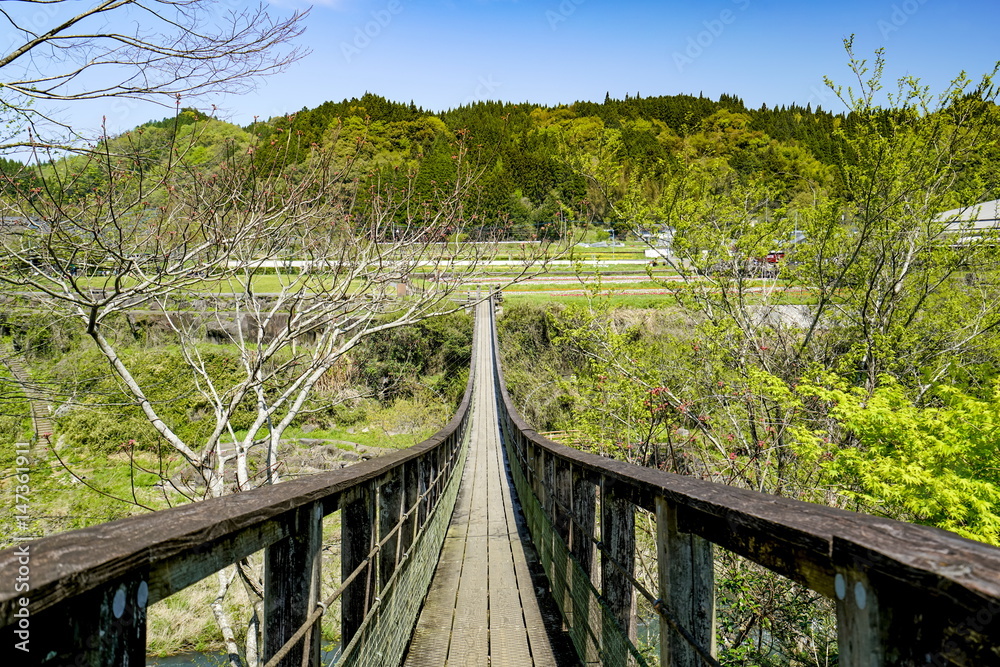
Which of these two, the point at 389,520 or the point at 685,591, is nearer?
the point at 685,591

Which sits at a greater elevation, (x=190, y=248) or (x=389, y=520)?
(x=190, y=248)

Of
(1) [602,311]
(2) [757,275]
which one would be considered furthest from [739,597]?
(2) [757,275]

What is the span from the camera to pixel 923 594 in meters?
0.74

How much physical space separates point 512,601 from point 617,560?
2.05 metres

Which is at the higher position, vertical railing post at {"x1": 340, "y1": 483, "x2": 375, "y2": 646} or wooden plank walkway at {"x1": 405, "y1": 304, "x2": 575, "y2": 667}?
vertical railing post at {"x1": 340, "y1": 483, "x2": 375, "y2": 646}

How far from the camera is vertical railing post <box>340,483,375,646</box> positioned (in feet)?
7.48

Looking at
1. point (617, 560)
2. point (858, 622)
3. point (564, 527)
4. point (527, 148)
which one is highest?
point (527, 148)

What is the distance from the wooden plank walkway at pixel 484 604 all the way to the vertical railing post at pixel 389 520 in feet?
1.96

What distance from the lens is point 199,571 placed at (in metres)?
1.08

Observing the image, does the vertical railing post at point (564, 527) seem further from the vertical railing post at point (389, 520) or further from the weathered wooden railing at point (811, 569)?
the vertical railing post at point (389, 520)

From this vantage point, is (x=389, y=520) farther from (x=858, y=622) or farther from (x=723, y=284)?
(x=723, y=284)

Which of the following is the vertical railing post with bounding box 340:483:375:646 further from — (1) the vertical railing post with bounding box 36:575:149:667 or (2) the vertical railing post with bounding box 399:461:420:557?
(1) the vertical railing post with bounding box 36:575:149:667

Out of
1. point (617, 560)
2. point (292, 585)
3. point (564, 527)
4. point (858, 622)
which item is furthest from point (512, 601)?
point (858, 622)

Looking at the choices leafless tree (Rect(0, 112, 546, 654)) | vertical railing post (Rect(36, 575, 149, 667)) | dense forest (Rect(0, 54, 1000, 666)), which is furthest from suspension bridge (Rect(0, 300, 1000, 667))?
dense forest (Rect(0, 54, 1000, 666))
